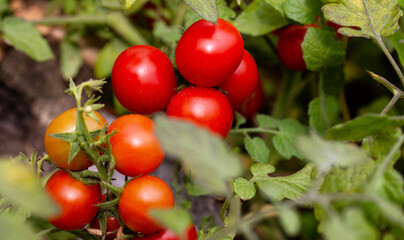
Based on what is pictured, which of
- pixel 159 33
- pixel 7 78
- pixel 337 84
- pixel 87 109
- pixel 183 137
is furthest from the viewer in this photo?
pixel 7 78

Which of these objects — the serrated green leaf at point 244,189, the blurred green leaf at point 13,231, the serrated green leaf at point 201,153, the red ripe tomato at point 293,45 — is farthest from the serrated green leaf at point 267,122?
the blurred green leaf at point 13,231

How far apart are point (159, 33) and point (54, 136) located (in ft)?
1.99

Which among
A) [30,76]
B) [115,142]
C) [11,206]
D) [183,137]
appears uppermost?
[183,137]

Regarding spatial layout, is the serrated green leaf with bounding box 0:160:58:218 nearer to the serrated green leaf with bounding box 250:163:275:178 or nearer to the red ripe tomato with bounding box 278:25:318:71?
the serrated green leaf with bounding box 250:163:275:178

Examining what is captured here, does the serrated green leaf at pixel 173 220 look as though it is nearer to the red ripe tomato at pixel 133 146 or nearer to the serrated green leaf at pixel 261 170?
the red ripe tomato at pixel 133 146

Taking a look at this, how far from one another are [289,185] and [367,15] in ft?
1.17

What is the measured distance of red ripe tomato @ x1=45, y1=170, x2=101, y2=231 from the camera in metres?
0.59

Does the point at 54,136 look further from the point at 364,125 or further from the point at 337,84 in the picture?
the point at 337,84

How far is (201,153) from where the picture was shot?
40 cm

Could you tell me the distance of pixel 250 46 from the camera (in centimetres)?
115

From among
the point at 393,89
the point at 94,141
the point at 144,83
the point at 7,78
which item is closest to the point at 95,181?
the point at 94,141

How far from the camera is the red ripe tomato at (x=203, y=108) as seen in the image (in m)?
0.63

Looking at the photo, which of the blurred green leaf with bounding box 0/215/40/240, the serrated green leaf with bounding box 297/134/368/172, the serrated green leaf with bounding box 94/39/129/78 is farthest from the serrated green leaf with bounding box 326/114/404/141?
the serrated green leaf with bounding box 94/39/129/78

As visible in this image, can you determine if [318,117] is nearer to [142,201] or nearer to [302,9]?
[302,9]
